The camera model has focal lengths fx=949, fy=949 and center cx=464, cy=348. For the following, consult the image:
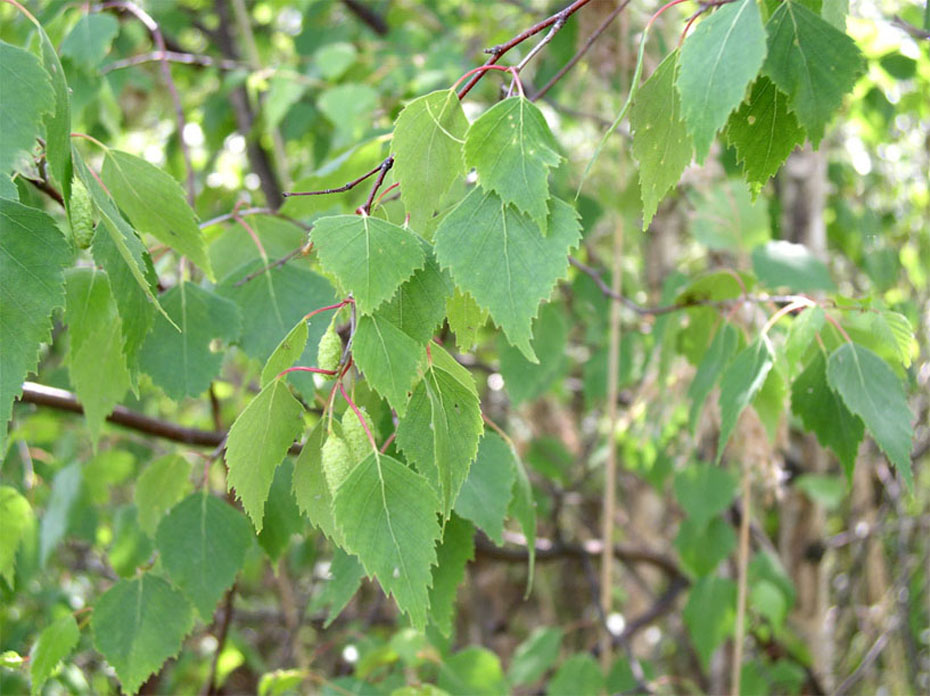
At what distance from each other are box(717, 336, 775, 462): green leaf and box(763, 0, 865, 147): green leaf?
10.9 inches

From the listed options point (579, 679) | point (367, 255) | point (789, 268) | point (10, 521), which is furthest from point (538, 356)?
point (367, 255)

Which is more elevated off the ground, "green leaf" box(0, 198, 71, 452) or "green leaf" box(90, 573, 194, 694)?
"green leaf" box(0, 198, 71, 452)

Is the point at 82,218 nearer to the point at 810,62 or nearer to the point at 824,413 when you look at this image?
the point at 810,62

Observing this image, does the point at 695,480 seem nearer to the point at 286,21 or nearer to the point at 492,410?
the point at 492,410

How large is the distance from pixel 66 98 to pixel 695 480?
4.01 ft

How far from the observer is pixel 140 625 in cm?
86

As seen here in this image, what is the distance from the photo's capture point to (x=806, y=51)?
1.74ft

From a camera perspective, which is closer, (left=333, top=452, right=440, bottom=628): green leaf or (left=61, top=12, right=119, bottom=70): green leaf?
(left=333, top=452, right=440, bottom=628): green leaf

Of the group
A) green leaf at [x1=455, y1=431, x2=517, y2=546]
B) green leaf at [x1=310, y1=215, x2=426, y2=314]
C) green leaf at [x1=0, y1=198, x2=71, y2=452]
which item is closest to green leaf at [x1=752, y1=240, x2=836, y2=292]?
green leaf at [x1=455, y1=431, x2=517, y2=546]

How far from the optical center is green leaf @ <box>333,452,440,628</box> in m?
0.52

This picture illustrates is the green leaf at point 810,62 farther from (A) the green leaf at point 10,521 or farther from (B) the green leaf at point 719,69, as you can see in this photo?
(A) the green leaf at point 10,521

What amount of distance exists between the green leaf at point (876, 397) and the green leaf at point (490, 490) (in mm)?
269

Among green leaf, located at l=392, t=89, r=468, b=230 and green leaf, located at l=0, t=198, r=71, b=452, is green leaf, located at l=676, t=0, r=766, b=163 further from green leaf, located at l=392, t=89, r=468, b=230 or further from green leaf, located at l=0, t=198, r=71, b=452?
green leaf, located at l=0, t=198, r=71, b=452

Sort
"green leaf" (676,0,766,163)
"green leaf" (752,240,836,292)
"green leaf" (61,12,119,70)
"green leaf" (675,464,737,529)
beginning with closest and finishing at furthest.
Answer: "green leaf" (676,0,766,163)
"green leaf" (752,240,836,292)
"green leaf" (61,12,119,70)
"green leaf" (675,464,737,529)
